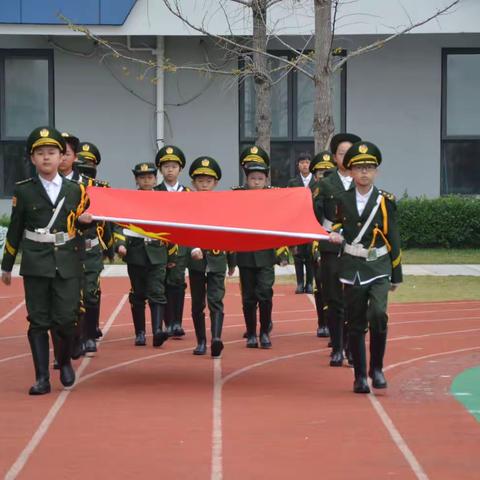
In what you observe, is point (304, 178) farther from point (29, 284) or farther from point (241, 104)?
point (29, 284)

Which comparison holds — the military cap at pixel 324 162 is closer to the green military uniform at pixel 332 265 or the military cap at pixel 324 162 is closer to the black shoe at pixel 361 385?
the green military uniform at pixel 332 265

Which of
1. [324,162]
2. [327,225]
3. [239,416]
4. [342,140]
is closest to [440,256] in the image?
[324,162]

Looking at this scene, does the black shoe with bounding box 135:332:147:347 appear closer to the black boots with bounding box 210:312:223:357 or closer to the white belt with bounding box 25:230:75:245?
the black boots with bounding box 210:312:223:357

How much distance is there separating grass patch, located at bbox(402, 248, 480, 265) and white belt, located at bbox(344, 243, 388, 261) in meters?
12.2

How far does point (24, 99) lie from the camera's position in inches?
973

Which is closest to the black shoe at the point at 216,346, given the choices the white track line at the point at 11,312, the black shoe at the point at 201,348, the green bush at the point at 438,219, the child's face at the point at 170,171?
the black shoe at the point at 201,348

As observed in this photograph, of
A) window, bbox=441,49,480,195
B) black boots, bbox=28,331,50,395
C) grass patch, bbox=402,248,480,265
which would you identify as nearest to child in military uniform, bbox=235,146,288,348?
black boots, bbox=28,331,50,395

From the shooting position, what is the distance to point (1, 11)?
73.7ft

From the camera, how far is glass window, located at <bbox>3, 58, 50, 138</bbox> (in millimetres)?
24594

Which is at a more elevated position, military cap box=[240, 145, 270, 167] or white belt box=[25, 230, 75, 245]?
military cap box=[240, 145, 270, 167]

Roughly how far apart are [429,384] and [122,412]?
2681mm

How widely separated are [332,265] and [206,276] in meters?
1.24

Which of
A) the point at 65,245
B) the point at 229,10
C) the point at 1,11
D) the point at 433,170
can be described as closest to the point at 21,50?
the point at 1,11

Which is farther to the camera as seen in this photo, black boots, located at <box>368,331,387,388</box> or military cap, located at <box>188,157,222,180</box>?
military cap, located at <box>188,157,222,180</box>
